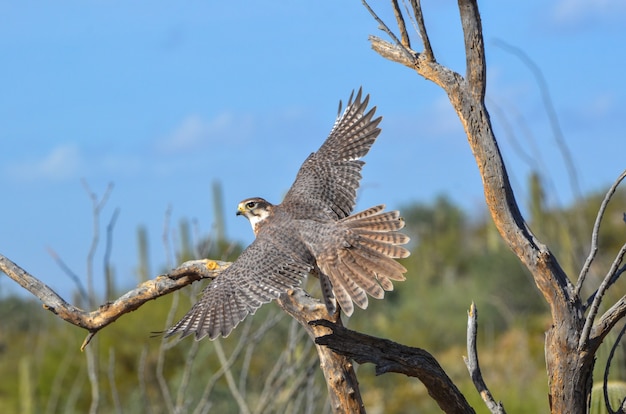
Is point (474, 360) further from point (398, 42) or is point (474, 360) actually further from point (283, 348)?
point (283, 348)

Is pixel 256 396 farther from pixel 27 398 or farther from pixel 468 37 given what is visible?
pixel 468 37

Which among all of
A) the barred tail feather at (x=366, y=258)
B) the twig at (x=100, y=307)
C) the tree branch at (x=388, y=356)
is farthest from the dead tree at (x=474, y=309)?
the twig at (x=100, y=307)

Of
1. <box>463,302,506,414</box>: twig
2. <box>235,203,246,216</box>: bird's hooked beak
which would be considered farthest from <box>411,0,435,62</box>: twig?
<box>235,203,246,216</box>: bird's hooked beak

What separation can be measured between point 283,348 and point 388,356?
29.4 ft

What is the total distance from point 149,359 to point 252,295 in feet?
28.4

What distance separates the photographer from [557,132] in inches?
219

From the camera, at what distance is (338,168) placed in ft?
21.0

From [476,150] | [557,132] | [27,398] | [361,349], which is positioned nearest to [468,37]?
[476,150]

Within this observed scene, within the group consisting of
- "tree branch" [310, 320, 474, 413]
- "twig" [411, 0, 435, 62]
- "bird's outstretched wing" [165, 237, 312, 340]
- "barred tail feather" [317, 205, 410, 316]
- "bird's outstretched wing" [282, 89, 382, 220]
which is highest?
"bird's outstretched wing" [282, 89, 382, 220]

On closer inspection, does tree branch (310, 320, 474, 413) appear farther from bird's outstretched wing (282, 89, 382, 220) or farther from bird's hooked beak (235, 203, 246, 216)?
bird's hooked beak (235, 203, 246, 216)

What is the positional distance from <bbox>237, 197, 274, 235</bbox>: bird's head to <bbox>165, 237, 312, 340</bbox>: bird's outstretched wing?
2.29ft

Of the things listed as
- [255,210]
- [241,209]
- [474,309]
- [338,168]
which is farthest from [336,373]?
[338,168]

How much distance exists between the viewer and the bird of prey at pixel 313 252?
495 cm

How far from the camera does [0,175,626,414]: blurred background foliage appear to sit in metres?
7.22
